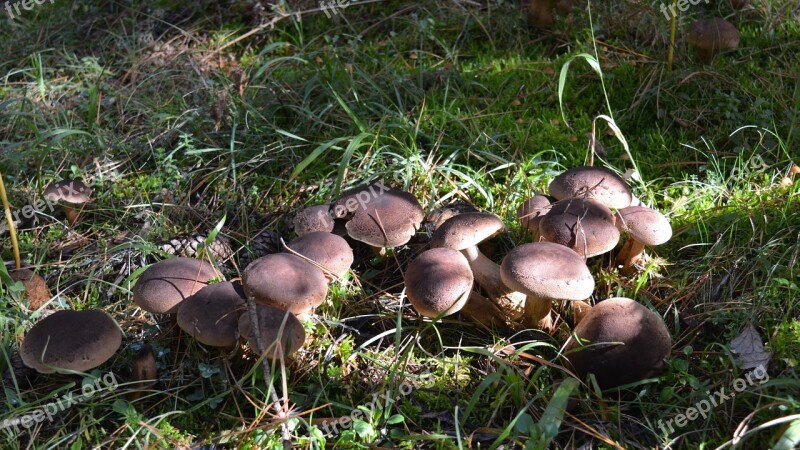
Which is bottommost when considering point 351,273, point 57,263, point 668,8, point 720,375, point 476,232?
point 57,263

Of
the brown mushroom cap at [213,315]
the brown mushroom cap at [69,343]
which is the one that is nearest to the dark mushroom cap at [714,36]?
the brown mushroom cap at [213,315]

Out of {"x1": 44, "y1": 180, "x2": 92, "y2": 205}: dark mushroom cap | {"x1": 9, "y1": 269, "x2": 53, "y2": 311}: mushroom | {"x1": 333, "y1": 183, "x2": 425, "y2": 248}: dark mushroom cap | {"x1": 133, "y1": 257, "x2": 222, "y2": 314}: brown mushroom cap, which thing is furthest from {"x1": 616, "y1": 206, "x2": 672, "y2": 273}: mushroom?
{"x1": 44, "y1": 180, "x2": 92, "y2": 205}: dark mushroom cap

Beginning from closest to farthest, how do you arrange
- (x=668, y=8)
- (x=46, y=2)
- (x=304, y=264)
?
(x=304, y=264), (x=668, y=8), (x=46, y=2)

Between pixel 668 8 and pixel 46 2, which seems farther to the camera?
pixel 46 2

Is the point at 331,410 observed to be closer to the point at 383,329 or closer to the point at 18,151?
the point at 383,329

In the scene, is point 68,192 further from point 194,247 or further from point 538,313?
point 538,313

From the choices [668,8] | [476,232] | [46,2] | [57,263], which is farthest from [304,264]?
[46,2]

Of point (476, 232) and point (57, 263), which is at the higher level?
point (476, 232)
